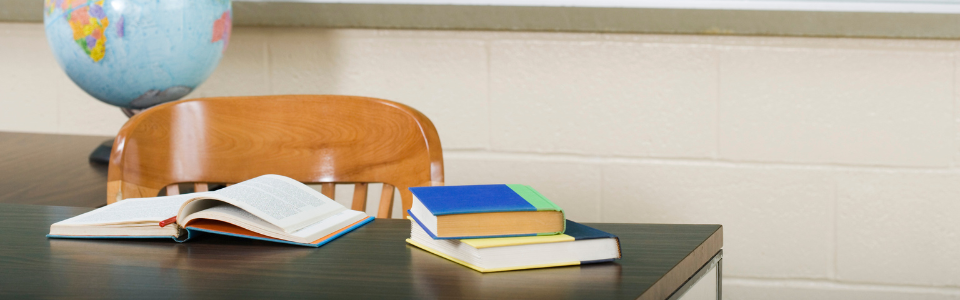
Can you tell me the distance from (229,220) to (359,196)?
1.29ft

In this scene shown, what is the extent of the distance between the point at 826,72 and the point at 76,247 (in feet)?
4.21

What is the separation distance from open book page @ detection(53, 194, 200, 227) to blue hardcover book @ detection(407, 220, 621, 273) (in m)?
0.27

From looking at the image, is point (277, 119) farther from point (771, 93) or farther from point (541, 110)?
point (771, 93)

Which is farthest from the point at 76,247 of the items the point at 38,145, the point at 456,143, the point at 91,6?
the point at 456,143

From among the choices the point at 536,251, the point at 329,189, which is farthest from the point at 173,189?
the point at 536,251

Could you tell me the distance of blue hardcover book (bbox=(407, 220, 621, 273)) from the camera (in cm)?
53

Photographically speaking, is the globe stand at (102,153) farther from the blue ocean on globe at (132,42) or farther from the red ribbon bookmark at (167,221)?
the red ribbon bookmark at (167,221)

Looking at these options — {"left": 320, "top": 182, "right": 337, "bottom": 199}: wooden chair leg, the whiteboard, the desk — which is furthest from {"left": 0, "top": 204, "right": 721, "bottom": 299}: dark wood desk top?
the whiteboard

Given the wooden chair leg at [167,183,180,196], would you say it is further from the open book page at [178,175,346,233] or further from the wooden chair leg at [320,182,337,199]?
the open book page at [178,175,346,233]

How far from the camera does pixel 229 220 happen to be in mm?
635

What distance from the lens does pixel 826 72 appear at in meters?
1.40

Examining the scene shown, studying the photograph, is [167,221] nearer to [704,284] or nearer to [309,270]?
[309,270]

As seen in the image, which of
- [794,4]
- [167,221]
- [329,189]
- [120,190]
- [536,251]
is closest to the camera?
[536,251]

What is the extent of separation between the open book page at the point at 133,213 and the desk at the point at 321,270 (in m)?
0.02
